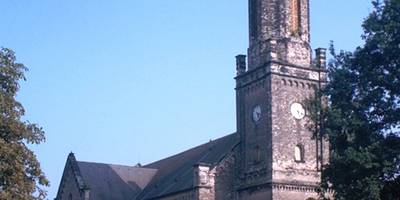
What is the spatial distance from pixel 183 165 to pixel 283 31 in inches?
545

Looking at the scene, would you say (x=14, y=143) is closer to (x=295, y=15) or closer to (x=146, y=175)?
(x=295, y=15)

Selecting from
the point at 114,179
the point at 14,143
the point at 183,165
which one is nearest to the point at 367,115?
the point at 14,143

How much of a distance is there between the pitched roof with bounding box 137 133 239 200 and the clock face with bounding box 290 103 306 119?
4.21 metres

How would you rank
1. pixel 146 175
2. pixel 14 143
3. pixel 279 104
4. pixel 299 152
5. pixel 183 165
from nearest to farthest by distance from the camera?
1. pixel 14 143
2. pixel 279 104
3. pixel 299 152
4. pixel 183 165
5. pixel 146 175

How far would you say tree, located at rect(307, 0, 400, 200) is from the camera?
28.5 meters

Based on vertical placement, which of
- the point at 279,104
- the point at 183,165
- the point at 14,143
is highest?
the point at 279,104

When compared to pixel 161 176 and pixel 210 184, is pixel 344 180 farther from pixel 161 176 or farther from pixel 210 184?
pixel 161 176

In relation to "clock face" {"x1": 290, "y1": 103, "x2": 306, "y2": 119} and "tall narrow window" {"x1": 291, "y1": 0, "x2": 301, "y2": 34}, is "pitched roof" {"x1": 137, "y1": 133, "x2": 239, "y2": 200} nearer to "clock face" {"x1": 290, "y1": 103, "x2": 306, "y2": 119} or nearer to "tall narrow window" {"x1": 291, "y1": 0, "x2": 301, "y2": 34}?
"clock face" {"x1": 290, "y1": 103, "x2": 306, "y2": 119}

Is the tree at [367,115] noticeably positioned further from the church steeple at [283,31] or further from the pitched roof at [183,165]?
the pitched roof at [183,165]

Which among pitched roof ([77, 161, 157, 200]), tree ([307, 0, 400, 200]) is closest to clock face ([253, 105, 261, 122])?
tree ([307, 0, 400, 200])

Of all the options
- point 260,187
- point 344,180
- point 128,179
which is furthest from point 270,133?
point 128,179

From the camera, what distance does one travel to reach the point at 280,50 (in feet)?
→ 144

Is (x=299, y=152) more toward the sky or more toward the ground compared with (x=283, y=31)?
more toward the ground

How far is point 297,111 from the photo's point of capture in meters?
43.7
